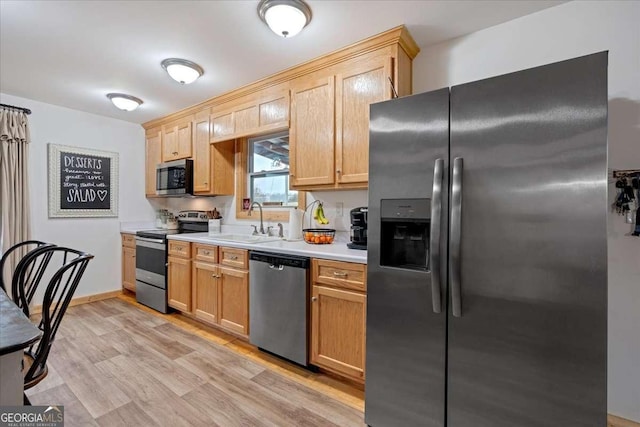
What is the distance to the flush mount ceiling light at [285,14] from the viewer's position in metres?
1.75

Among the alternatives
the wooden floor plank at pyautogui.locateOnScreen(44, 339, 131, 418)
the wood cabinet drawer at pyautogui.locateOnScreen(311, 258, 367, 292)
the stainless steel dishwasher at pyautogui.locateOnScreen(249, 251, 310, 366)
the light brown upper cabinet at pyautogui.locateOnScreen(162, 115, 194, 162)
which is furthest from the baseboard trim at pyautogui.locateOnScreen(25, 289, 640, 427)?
the light brown upper cabinet at pyautogui.locateOnScreen(162, 115, 194, 162)

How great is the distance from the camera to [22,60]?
249 centimetres

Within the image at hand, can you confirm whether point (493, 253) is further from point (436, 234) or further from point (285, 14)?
point (285, 14)

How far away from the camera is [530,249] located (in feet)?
4.09

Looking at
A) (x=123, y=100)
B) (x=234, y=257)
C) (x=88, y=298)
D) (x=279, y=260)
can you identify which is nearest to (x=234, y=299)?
(x=234, y=257)

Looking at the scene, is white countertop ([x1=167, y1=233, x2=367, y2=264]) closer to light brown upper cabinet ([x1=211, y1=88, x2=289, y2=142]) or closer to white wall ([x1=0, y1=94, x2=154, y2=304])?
light brown upper cabinet ([x1=211, y1=88, x2=289, y2=142])

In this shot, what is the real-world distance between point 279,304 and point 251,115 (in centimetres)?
183

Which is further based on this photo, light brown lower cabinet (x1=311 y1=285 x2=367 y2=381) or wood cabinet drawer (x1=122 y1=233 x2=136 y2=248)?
wood cabinet drawer (x1=122 y1=233 x2=136 y2=248)

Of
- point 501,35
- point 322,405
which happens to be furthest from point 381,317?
point 501,35

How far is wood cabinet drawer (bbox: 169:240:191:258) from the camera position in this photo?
312cm

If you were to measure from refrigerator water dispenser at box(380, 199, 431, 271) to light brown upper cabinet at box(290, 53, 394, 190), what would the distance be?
0.60 metres

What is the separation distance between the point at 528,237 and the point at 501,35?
154 cm

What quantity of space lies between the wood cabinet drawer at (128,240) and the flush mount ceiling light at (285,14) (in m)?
3.31

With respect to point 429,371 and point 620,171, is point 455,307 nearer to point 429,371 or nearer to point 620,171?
point 429,371
